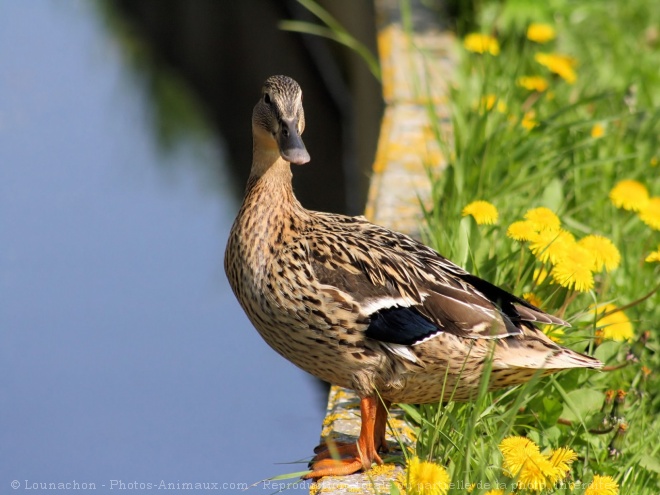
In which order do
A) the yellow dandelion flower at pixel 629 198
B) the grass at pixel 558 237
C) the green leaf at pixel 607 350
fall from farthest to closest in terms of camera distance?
the yellow dandelion flower at pixel 629 198 < the green leaf at pixel 607 350 < the grass at pixel 558 237

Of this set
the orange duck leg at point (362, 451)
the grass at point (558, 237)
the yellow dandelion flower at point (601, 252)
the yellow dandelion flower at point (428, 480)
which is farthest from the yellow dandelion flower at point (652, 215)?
the yellow dandelion flower at point (428, 480)

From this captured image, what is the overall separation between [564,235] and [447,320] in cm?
62

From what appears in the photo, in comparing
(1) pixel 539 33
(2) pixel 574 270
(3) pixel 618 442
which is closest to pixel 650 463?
(3) pixel 618 442

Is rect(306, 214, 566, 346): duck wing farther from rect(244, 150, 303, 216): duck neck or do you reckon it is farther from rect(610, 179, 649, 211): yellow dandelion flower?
rect(610, 179, 649, 211): yellow dandelion flower

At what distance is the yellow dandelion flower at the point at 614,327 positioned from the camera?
3.58 meters

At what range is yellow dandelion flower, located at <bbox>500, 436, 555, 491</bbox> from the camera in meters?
2.71

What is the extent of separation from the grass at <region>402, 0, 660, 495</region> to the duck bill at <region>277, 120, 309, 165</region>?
0.76m

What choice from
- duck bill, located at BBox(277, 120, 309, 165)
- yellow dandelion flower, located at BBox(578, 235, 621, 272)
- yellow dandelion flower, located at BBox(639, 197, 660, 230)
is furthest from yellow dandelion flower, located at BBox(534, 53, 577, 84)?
duck bill, located at BBox(277, 120, 309, 165)

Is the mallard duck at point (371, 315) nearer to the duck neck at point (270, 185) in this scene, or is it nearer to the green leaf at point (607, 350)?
the duck neck at point (270, 185)

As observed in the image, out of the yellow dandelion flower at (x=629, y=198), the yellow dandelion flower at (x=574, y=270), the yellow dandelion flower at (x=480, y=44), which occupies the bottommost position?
the yellow dandelion flower at (x=574, y=270)

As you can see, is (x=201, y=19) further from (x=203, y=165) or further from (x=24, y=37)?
(x=203, y=165)

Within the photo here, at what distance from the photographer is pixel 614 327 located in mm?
3605

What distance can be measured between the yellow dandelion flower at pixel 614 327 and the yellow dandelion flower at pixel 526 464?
86cm

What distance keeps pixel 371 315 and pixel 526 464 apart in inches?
25.9
